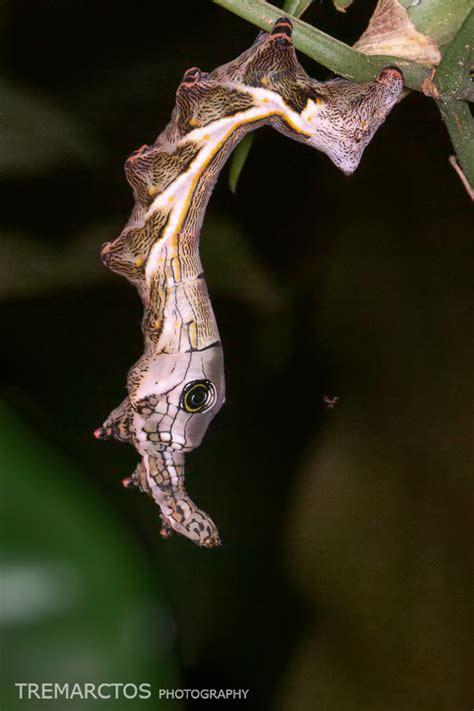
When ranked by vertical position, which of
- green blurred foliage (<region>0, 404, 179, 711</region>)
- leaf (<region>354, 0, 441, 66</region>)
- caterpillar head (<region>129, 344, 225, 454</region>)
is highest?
leaf (<region>354, 0, 441, 66</region>)

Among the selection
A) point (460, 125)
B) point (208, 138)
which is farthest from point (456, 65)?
point (208, 138)

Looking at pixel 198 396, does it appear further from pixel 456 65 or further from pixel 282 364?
pixel 282 364

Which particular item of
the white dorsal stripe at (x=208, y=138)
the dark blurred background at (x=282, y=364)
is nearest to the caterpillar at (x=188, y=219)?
the white dorsal stripe at (x=208, y=138)

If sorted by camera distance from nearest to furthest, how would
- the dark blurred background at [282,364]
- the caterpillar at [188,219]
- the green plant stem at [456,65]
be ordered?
the green plant stem at [456,65], the caterpillar at [188,219], the dark blurred background at [282,364]

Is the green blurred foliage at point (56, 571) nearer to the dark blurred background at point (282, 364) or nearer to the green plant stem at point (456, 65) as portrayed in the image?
the dark blurred background at point (282, 364)

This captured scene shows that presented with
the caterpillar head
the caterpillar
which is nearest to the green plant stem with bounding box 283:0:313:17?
the caterpillar

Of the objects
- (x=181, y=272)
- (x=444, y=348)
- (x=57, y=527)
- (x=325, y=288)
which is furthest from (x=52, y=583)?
(x=444, y=348)

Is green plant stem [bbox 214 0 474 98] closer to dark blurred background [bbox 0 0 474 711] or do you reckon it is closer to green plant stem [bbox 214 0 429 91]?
green plant stem [bbox 214 0 429 91]

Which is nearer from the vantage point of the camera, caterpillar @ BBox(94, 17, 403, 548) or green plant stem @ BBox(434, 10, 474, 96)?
green plant stem @ BBox(434, 10, 474, 96)
